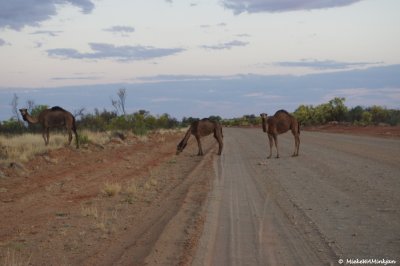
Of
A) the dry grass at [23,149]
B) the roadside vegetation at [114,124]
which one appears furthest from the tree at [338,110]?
the dry grass at [23,149]

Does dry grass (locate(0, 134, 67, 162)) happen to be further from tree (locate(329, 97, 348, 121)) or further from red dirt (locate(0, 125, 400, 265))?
tree (locate(329, 97, 348, 121))

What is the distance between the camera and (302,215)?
10.7 metres

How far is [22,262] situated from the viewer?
8.04 meters

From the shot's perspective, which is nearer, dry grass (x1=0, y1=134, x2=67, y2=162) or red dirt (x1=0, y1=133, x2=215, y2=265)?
red dirt (x1=0, y1=133, x2=215, y2=265)

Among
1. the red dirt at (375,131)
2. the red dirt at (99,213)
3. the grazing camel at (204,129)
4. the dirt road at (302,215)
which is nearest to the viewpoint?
the dirt road at (302,215)

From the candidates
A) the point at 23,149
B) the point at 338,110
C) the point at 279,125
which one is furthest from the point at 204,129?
the point at 338,110

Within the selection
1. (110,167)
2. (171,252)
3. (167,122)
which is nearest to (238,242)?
(171,252)

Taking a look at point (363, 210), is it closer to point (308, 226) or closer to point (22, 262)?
point (308, 226)

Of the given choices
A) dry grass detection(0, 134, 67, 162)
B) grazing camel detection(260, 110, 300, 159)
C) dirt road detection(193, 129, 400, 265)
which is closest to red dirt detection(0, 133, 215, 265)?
dirt road detection(193, 129, 400, 265)

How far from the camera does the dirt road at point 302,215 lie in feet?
26.1

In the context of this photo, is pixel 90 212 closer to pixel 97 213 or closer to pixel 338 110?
pixel 97 213

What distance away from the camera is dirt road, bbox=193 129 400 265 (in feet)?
26.1

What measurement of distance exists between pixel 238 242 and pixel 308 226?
1.66 meters

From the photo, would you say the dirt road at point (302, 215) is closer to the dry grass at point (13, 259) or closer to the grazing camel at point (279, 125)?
the dry grass at point (13, 259)
